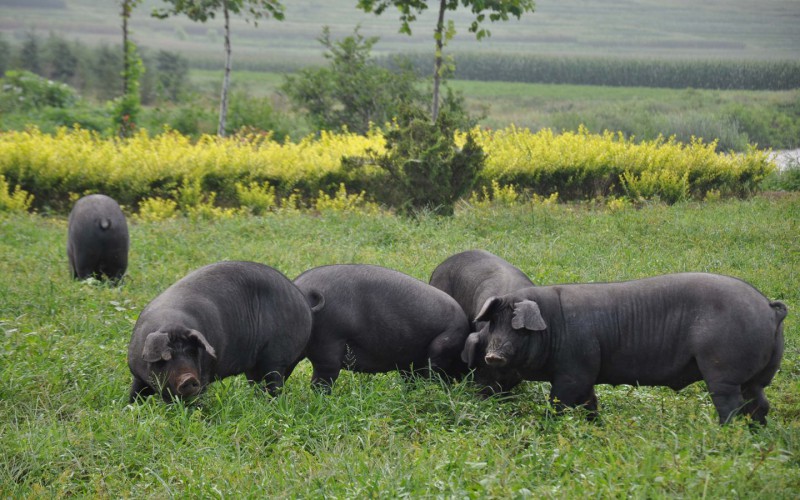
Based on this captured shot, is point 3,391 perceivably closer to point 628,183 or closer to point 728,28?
point 628,183

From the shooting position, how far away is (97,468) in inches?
185

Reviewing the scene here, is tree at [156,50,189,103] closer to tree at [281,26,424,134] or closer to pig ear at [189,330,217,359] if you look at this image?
tree at [281,26,424,134]

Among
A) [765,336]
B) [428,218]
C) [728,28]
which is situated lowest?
[428,218]

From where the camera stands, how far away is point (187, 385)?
520 centimetres

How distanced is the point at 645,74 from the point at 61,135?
2211 cm

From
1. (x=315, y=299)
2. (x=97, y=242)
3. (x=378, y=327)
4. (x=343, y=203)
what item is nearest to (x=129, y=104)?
(x=343, y=203)

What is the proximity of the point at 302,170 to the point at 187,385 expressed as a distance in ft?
29.9

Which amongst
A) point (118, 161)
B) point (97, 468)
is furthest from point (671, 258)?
point (118, 161)

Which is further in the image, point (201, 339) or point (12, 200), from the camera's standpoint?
point (12, 200)

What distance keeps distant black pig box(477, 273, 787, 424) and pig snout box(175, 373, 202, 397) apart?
1.74 metres

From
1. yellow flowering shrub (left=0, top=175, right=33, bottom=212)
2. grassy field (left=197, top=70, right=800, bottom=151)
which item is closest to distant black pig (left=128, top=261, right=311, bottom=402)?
yellow flowering shrub (left=0, top=175, right=33, bottom=212)

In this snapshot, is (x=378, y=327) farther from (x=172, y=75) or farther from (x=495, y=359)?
(x=172, y=75)

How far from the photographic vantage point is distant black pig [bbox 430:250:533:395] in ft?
19.7

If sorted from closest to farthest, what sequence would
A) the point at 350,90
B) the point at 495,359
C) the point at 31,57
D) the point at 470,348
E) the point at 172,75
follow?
the point at 495,359, the point at 470,348, the point at 350,90, the point at 172,75, the point at 31,57
